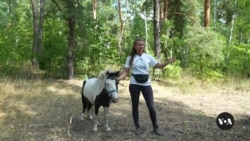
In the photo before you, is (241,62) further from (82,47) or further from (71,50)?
(71,50)

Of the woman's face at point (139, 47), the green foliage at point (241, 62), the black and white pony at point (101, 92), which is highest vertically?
the woman's face at point (139, 47)

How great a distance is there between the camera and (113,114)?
32.7 ft

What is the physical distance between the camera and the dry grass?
7883 mm

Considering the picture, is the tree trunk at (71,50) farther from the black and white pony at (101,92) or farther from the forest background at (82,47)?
the black and white pony at (101,92)

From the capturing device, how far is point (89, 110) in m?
9.12

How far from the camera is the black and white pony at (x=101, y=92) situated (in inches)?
288

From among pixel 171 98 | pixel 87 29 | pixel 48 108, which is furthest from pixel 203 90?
pixel 48 108

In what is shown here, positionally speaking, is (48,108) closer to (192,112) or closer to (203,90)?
(192,112)

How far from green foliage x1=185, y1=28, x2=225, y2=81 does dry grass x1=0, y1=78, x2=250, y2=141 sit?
307cm

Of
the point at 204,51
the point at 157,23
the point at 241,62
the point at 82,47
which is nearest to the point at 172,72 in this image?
the point at 204,51

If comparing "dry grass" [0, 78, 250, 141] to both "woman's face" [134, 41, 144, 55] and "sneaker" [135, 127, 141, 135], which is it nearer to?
"sneaker" [135, 127, 141, 135]

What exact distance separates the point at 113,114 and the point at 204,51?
10023 mm

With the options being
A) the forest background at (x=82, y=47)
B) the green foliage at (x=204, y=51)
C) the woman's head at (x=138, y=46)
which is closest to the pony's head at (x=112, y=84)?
the woman's head at (x=138, y=46)

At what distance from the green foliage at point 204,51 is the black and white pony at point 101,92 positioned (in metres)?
10.8
